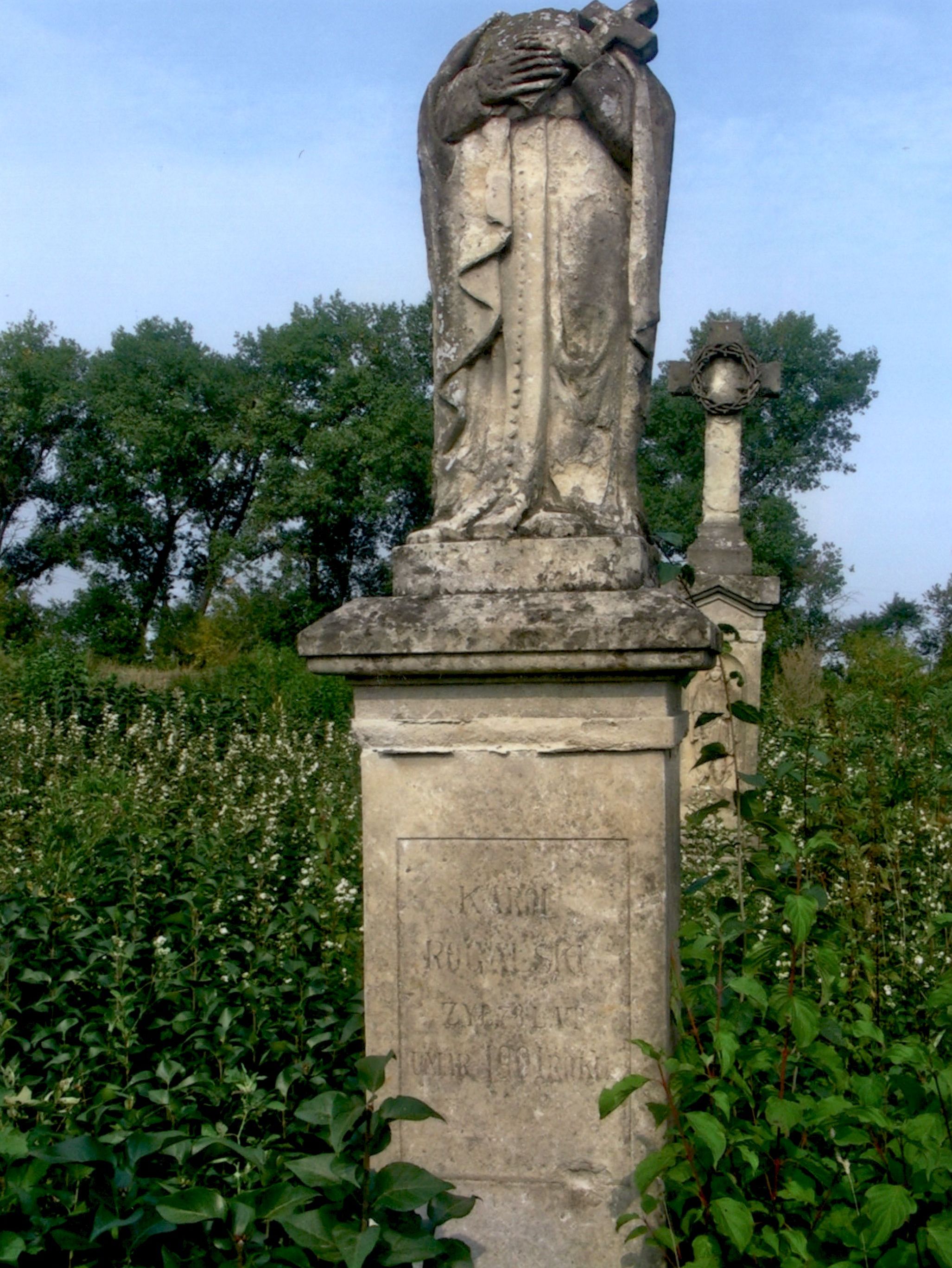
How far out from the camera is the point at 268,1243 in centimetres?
281

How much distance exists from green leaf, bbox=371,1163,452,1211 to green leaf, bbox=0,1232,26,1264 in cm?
67

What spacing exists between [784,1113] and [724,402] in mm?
8972

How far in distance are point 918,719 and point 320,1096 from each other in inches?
321

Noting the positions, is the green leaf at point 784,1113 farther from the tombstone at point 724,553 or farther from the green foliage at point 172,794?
the tombstone at point 724,553

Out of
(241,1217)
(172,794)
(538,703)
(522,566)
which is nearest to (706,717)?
(538,703)

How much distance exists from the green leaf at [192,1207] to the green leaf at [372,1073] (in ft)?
1.18

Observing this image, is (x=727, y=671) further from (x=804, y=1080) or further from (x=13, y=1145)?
(x=13, y=1145)

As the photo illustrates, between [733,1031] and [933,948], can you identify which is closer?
[733,1031]

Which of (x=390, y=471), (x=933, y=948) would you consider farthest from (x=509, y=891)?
(x=390, y=471)

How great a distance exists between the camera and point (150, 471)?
36688 millimetres

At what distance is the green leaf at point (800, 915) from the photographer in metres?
2.60

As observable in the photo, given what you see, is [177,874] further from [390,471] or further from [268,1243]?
[390,471]

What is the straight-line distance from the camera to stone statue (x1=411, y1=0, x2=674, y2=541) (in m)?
3.17

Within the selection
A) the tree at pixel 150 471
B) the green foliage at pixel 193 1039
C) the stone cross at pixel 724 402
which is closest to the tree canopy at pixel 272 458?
the tree at pixel 150 471
